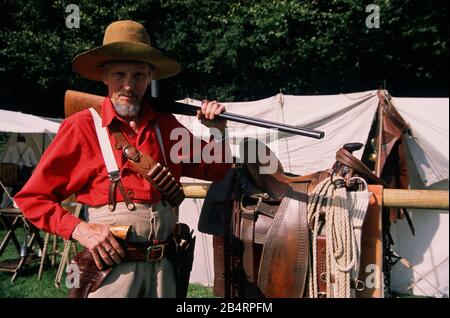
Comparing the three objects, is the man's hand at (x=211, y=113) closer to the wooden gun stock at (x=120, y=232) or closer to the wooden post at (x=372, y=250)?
the wooden gun stock at (x=120, y=232)

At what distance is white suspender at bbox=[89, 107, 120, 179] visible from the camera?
1480mm

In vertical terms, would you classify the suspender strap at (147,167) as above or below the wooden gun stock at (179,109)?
below

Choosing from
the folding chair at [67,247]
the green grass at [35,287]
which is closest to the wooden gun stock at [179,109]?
the folding chair at [67,247]

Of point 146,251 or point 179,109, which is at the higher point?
point 179,109

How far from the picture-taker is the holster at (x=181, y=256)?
1.65m

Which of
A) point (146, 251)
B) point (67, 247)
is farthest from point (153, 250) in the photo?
point (67, 247)

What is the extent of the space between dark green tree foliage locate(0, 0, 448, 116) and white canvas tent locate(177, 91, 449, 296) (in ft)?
4.04

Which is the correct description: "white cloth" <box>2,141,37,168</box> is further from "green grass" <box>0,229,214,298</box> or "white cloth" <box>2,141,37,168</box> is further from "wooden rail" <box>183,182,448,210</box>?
"wooden rail" <box>183,182,448,210</box>

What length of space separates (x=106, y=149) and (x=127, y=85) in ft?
0.99

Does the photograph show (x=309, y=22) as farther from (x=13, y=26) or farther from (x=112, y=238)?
(x=112, y=238)

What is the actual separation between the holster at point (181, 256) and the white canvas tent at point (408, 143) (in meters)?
1.94

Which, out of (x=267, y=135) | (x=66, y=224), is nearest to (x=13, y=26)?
(x=267, y=135)

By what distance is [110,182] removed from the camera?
149cm

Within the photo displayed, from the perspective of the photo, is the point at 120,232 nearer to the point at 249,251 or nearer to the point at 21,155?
the point at 249,251
